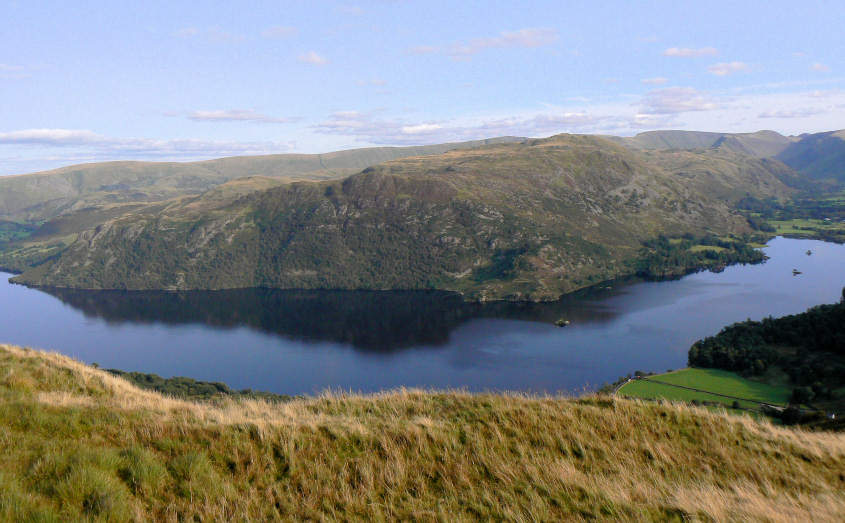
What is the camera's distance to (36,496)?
9023 mm

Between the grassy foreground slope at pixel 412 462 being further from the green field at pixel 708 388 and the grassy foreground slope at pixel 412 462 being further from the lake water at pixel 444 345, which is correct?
the lake water at pixel 444 345

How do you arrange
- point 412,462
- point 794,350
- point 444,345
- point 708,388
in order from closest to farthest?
point 412,462 → point 708,388 → point 794,350 → point 444,345

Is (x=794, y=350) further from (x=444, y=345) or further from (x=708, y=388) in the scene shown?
(x=444, y=345)

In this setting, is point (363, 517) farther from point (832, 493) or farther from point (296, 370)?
point (296, 370)

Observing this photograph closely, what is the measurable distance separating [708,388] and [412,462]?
111653 millimetres

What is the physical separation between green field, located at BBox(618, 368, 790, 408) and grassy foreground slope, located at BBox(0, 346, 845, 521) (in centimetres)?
8617

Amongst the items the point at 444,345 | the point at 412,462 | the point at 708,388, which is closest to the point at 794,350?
the point at 708,388

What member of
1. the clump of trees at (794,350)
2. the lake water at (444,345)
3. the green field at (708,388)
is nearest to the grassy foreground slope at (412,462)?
the green field at (708,388)

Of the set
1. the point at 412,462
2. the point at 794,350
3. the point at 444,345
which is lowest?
the point at 444,345

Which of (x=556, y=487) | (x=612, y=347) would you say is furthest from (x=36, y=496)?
(x=612, y=347)

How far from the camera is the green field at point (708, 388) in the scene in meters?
95.4

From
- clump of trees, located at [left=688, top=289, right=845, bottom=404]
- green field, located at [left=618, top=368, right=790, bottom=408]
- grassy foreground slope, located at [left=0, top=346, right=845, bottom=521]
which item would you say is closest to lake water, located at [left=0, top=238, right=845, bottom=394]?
clump of trees, located at [left=688, top=289, right=845, bottom=404]

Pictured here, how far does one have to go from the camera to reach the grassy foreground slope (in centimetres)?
980

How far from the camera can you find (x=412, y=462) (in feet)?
39.7
